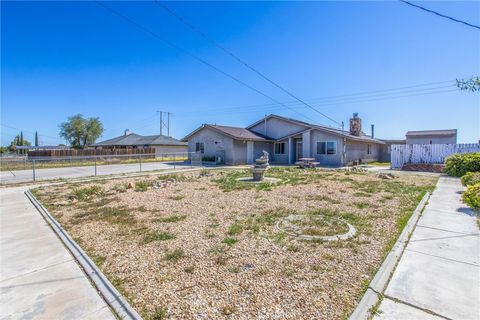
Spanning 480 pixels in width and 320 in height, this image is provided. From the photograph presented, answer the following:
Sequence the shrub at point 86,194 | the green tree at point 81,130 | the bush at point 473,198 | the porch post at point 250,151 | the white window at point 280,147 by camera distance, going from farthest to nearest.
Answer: the green tree at point 81,130
the white window at point 280,147
the porch post at point 250,151
the shrub at point 86,194
the bush at point 473,198

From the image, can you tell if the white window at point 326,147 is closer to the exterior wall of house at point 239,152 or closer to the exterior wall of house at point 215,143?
the exterior wall of house at point 239,152

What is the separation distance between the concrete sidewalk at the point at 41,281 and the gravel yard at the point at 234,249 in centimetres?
34

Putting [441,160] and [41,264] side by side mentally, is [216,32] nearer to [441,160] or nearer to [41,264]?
[41,264]

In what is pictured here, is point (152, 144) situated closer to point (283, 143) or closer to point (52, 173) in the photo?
point (52, 173)

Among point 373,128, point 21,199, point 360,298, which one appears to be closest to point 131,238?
point 360,298

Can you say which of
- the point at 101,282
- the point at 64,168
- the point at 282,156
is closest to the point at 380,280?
the point at 101,282

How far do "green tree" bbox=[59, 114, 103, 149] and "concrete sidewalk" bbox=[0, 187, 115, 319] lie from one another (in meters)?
47.2

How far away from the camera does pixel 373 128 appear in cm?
3497

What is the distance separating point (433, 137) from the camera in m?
29.1

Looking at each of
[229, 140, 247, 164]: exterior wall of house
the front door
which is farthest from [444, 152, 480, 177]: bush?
[229, 140, 247, 164]: exterior wall of house

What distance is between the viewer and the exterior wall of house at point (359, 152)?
21.9 m

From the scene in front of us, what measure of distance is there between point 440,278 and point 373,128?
36900mm

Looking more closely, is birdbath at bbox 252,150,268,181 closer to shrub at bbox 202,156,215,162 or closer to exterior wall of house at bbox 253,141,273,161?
exterior wall of house at bbox 253,141,273,161

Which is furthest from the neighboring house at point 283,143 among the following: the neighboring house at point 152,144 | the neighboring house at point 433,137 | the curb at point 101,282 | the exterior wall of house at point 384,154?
the curb at point 101,282
